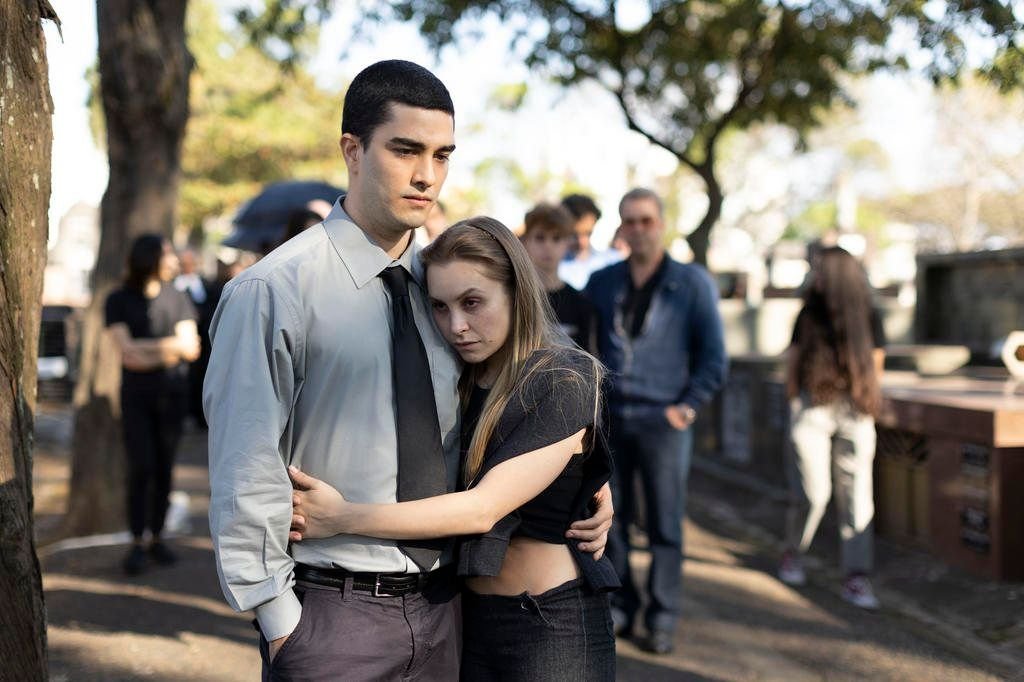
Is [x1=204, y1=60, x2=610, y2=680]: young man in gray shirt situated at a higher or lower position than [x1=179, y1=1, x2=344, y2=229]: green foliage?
lower

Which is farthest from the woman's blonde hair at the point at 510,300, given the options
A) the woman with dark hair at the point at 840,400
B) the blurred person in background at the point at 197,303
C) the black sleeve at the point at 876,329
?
the blurred person in background at the point at 197,303

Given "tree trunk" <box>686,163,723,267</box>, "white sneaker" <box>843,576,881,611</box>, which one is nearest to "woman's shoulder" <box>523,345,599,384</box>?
"white sneaker" <box>843,576,881,611</box>

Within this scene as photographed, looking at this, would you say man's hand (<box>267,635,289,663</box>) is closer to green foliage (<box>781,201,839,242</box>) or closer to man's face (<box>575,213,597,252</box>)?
man's face (<box>575,213,597,252</box>)

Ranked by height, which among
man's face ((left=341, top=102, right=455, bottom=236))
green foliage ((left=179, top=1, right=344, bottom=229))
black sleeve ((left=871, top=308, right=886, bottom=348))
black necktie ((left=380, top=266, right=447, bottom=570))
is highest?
green foliage ((left=179, top=1, right=344, bottom=229))

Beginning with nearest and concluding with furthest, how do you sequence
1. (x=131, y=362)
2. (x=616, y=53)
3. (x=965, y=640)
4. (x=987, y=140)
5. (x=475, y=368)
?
(x=475, y=368) < (x=965, y=640) < (x=131, y=362) < (x=616, y=53) < (x=987, y=140)

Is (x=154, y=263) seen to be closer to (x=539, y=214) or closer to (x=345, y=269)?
(x=539, y=214)

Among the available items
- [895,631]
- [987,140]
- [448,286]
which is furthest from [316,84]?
[448,286]

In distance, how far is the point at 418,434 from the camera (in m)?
2.33

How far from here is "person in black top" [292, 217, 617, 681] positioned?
2.39m

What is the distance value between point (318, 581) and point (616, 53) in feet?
36.6

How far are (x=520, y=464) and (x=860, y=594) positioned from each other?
4.58 metres

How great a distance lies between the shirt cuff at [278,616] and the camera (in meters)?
2.19

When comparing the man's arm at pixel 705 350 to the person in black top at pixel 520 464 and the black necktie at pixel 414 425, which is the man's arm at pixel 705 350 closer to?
the person in black top at pixel 520 464

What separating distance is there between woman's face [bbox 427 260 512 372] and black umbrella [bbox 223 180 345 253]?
8000 millimetres
